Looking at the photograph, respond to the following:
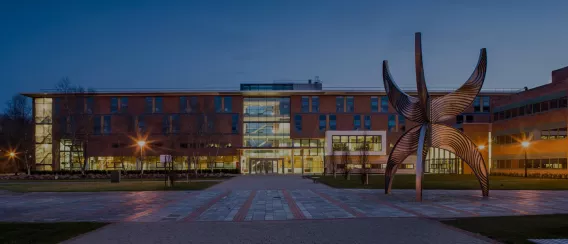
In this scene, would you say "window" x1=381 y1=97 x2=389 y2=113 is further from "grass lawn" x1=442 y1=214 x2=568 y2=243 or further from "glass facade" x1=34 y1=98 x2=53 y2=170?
"grass lawn" x1=442 y1=214 x2=568 y2=243

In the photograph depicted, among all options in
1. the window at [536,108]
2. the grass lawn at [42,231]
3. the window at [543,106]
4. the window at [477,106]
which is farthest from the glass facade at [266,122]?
the grass lawn at [42,231]

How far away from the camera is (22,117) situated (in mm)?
84188

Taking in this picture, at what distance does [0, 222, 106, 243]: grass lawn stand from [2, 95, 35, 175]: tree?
227 ft

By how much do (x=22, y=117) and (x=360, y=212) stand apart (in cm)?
8327

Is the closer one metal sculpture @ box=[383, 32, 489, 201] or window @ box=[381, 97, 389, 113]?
metal sculpture @ box=[383, 32, 489, 201]

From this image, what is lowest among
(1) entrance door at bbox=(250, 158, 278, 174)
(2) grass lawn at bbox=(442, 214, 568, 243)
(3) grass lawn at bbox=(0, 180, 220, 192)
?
(1) entrance door at bbox=(250, 158, 278, 174)

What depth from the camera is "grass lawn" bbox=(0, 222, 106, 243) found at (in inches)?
492

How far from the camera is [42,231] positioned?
1384cm

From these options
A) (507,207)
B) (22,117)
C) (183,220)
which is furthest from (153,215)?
(22,117)

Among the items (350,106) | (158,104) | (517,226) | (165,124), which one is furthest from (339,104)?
(517,226)

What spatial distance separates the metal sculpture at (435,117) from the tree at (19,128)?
69.5 meters

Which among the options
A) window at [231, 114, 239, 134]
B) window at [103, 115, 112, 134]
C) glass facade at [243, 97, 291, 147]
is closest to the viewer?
window at [103, 115, 112, 134]

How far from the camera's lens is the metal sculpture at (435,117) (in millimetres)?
23141

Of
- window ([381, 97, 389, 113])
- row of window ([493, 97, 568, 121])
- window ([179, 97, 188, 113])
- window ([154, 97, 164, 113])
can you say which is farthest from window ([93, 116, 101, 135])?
row of window ([493, 97, 568, 121])
